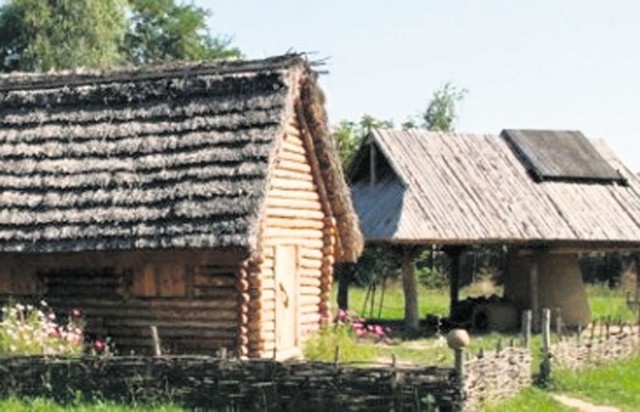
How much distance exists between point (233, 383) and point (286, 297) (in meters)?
4.97

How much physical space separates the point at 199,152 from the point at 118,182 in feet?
4.52

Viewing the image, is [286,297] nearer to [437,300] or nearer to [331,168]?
[331,168]

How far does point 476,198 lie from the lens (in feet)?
92.6

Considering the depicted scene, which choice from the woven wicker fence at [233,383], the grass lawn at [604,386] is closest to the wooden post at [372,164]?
the grass lawn at [604,386]

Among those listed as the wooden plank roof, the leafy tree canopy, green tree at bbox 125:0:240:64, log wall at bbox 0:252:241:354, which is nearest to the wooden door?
log wall at bbox 0:252:241:354

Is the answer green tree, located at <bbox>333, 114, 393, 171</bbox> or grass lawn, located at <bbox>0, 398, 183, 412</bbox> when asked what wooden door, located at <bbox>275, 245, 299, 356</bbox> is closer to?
grass lawn, located at <bbox>0, 398, 183, 412</bbox>

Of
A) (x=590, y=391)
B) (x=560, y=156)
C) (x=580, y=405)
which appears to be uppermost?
(x=560, y=156)

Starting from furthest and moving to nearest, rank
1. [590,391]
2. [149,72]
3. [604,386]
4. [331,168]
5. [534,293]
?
[534,293], [331,168], [149,72], [604,386], [590,391]

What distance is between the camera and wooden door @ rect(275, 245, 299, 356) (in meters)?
19.9

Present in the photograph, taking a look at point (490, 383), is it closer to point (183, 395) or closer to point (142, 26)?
point (183, 395)

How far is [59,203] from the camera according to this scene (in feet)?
63.1

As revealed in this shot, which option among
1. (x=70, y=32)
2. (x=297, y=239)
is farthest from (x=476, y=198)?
(x=70, y=32)

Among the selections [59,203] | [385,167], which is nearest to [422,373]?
[59,203]

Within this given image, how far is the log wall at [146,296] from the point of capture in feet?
62.0
